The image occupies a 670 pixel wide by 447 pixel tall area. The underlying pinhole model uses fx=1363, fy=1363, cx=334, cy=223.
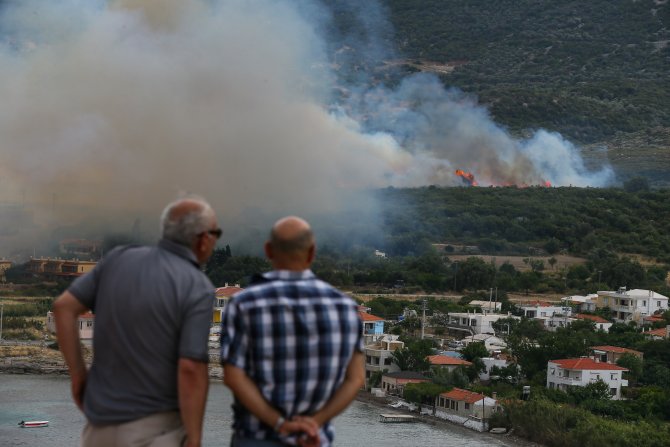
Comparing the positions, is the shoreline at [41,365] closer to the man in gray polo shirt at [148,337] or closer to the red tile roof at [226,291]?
the red tile roof at [226,291]

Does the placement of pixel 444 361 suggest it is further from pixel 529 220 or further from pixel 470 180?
pixel 470 180

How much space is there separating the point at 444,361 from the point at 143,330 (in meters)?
26.4

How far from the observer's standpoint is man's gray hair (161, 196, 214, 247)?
4.30 meters

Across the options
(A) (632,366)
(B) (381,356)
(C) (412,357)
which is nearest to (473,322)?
(B) (381,356)

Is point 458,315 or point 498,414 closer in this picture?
point 498,414

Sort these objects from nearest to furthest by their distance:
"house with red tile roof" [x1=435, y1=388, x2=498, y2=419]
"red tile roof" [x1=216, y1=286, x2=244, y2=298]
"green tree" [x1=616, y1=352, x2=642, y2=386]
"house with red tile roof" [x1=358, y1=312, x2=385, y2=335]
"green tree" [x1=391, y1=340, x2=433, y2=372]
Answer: "house with red tile roof" [x1=435, y1=388, x2=498, y2=419]
"green tree" [x1=616, y1=352, x2=642, y2=386]
"green tree" [x1=391, y1=340, x2=433, y2=372]
"house with red tile roof" [x1=358, y1=312, x2=385, y2=335]
"red tile roof" [x1=216, y1=286, x2=244, y2=298]

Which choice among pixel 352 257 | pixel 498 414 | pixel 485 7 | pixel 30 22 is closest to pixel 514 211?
pixel 352 257

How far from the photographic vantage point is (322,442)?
4.15 m

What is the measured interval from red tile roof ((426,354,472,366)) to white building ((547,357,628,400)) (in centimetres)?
272

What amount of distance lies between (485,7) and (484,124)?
44760 mm

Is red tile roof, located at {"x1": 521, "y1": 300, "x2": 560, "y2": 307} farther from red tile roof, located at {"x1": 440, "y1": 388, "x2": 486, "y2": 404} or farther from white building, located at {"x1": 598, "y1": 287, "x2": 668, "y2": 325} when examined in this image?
red tile roof, located at {"x1": 440, "y1": 388, "x2": 486, "y2": 404}

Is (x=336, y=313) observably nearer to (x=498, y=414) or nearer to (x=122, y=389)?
(x=122, y=389)

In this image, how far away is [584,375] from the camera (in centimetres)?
2709

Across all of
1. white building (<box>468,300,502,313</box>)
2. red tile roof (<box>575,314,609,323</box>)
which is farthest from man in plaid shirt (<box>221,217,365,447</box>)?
white building (<box>468,300,502,313</box>)
